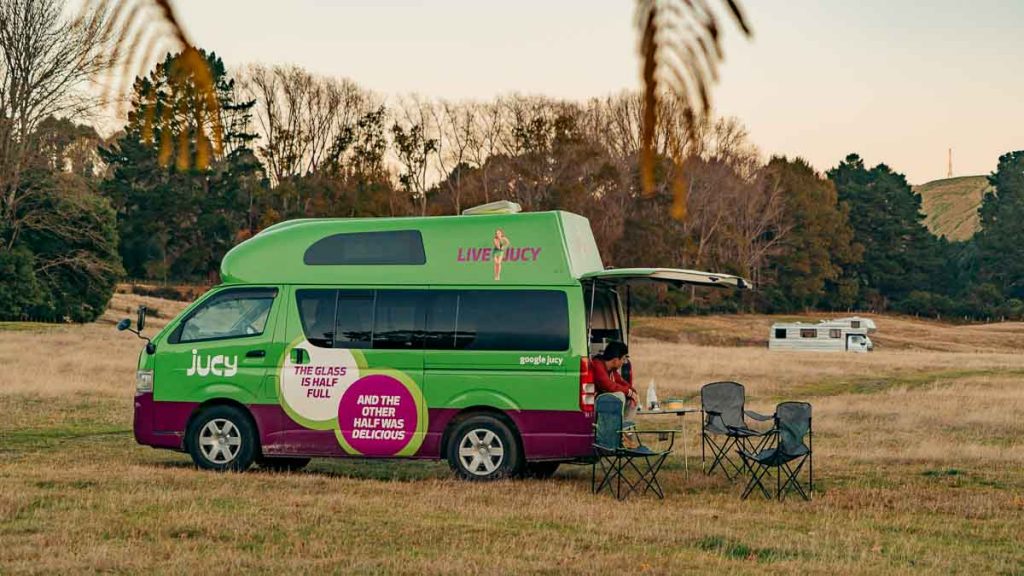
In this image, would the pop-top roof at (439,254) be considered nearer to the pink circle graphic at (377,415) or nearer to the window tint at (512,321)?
the window tint at (512,321)

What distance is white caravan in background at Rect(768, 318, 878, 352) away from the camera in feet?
213

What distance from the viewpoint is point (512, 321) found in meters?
13.4

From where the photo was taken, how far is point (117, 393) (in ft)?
84.8

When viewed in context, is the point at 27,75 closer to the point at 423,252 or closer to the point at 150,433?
the point at 423,252

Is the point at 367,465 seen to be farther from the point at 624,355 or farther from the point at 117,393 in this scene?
the point at 117,393

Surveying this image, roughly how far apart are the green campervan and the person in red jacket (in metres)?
0.28

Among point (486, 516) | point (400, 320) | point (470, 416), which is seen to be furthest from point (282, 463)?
point (486, 516)

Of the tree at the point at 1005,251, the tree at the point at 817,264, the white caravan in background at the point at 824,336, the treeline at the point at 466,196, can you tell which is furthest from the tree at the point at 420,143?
the tree at the point at 1005,251

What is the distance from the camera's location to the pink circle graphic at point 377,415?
13.6 m

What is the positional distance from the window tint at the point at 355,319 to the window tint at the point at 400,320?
9cm

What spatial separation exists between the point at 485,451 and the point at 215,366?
332cm

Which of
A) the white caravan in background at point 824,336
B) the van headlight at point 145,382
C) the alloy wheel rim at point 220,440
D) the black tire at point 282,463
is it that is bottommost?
the black tire at point 282,463

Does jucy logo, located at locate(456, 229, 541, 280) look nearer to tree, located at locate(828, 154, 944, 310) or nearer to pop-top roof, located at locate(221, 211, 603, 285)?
pop-top roof, located at locate(221, 211, 603, 285)

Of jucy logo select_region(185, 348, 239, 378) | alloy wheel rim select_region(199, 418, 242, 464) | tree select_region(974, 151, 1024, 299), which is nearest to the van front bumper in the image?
alloy wheel rim select_region(199, 418, 242, 464)
